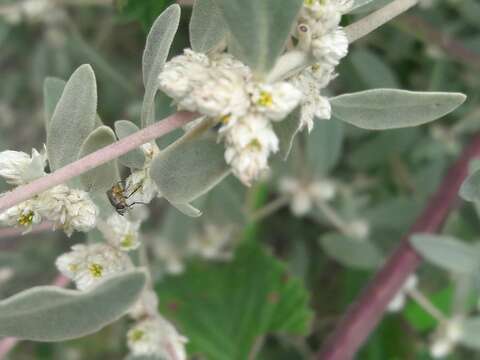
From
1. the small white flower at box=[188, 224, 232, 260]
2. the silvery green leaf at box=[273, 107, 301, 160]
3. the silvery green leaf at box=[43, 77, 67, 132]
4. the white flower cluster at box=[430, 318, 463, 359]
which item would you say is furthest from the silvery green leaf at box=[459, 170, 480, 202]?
the small white flower at box=[188, 224, 232, 260]

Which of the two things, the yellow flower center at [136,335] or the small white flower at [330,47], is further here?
the yellow flower center at [136,335]

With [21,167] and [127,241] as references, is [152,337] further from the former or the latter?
[21,167]

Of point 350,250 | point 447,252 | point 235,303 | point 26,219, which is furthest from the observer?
point 235,303

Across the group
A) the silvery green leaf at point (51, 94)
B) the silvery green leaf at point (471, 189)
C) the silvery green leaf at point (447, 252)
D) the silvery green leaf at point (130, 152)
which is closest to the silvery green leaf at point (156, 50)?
the silvery green leaf at point (130, 152)

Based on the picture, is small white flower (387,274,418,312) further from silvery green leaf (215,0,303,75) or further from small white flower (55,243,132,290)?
silvery green leaf (215,0,303,75)

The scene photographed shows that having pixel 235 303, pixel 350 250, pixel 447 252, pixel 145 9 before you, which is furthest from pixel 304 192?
pixel 145 9

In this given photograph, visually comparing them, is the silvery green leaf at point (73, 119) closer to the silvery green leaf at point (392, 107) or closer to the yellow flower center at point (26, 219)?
the yellow flower center at point (26, 219)

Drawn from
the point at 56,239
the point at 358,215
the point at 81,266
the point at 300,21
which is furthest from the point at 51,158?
the point at 56,239
